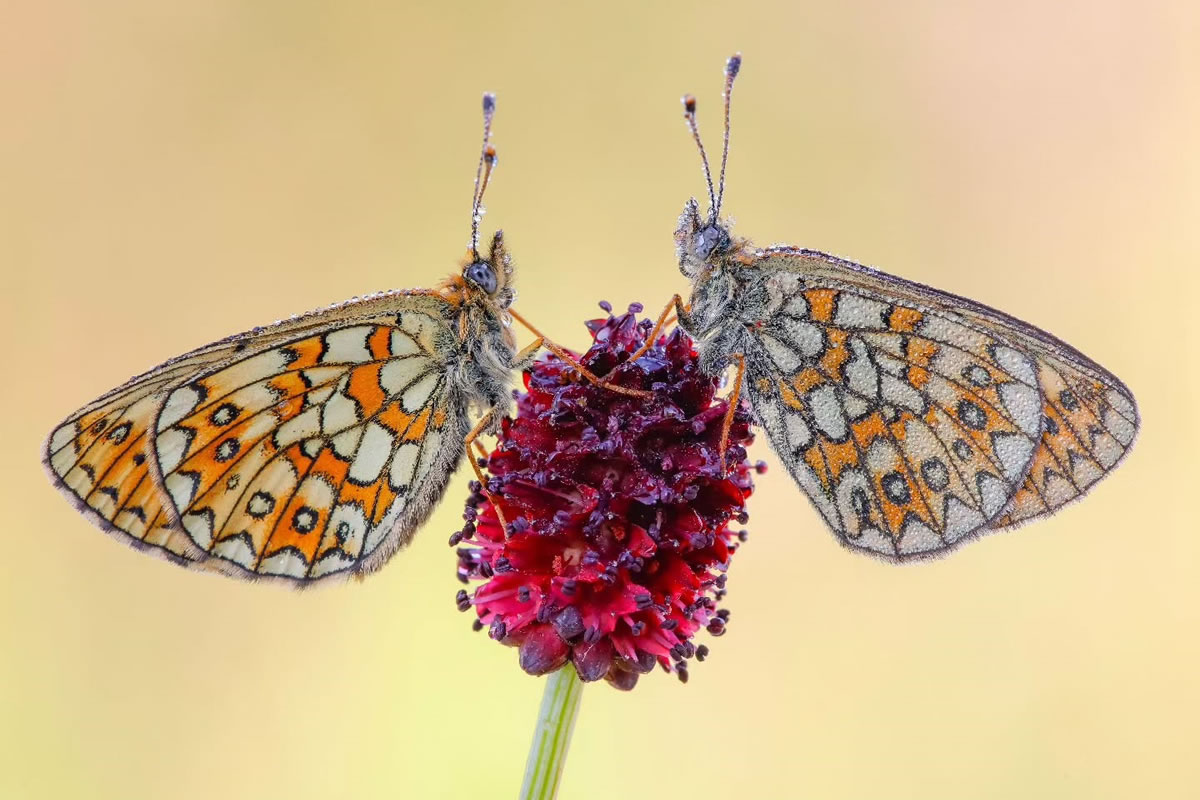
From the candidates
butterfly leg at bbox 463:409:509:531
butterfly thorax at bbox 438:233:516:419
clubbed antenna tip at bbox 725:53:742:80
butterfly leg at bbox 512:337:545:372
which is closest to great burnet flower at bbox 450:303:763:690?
butterfly leg at bbox 463:409:509:531

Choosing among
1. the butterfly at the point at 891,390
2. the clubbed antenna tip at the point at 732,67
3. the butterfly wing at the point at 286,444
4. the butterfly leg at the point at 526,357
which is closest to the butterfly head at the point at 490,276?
the butterfly wing at the point at 286,444

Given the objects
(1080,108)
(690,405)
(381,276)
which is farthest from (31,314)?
(1080,108)

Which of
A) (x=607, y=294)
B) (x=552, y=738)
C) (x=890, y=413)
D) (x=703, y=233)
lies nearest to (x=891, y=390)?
(x=890, y=413)

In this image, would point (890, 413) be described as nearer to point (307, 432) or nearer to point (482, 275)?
point (482, 275)

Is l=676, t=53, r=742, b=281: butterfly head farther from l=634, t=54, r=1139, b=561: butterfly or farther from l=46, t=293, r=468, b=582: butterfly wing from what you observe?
l=46, t=293, r=468, b=582: butterfly wing

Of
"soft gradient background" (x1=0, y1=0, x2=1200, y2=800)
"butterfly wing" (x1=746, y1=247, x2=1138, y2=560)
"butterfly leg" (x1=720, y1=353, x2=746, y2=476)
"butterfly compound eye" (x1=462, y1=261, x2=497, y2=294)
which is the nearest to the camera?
"butterfly leg" (x1=720, y1=353, x2=746, y2=476)

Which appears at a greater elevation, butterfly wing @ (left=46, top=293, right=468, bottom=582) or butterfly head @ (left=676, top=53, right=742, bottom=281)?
butterfly head @ (left=676, top=53, right=742, bottom=281)
